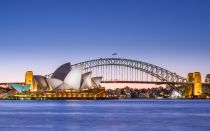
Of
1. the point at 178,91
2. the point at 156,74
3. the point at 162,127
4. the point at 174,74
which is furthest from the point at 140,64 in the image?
the point at 162,127

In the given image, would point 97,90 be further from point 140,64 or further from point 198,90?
point 198,90

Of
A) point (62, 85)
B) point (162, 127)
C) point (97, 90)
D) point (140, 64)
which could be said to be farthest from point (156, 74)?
point (162, 127)

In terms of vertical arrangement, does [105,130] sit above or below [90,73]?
below

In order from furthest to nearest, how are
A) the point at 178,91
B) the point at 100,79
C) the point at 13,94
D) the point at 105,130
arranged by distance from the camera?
the point at 178,91, the point at 13,94, the point at 100,79, the point at 105,130

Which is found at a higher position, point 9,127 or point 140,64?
point 140,64

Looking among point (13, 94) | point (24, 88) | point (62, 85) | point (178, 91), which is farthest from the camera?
point (178, 91)

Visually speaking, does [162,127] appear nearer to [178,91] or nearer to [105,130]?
[105,130]

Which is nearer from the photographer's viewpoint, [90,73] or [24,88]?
[90,73]
